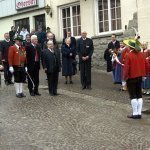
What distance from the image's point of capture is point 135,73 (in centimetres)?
1160

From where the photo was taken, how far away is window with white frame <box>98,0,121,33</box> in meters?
21.3

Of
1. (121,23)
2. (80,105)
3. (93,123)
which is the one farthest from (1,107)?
(121,23)

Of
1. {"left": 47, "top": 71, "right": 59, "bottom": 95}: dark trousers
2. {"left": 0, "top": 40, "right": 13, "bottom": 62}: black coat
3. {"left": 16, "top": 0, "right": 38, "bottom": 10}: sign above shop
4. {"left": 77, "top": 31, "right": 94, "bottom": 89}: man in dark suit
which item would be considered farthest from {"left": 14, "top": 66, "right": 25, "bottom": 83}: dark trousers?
{"left": 16, "top": 0, "right": 38, "bottom": 10}: sign above shop

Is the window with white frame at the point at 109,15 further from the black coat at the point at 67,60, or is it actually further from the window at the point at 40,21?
the black coat at the point at 67,60

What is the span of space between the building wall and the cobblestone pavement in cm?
396

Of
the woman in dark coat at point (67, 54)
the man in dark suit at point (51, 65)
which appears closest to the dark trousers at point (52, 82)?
the man in dark suit at point (51, 65)

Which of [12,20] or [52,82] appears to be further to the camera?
[12,20]

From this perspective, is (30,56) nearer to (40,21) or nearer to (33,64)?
(33,64)

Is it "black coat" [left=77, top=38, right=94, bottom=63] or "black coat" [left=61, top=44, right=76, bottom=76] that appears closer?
"black coat" [left=77, top=38, right=94, bottom=63]

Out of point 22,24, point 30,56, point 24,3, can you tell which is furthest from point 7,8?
point 30,56

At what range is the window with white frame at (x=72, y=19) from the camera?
23.5m

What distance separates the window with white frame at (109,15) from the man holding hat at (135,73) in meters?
9.71

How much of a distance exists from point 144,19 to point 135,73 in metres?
7.64

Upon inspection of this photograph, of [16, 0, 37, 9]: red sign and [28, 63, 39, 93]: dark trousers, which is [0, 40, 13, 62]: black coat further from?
[16, 0, 37, 9]: red sign
